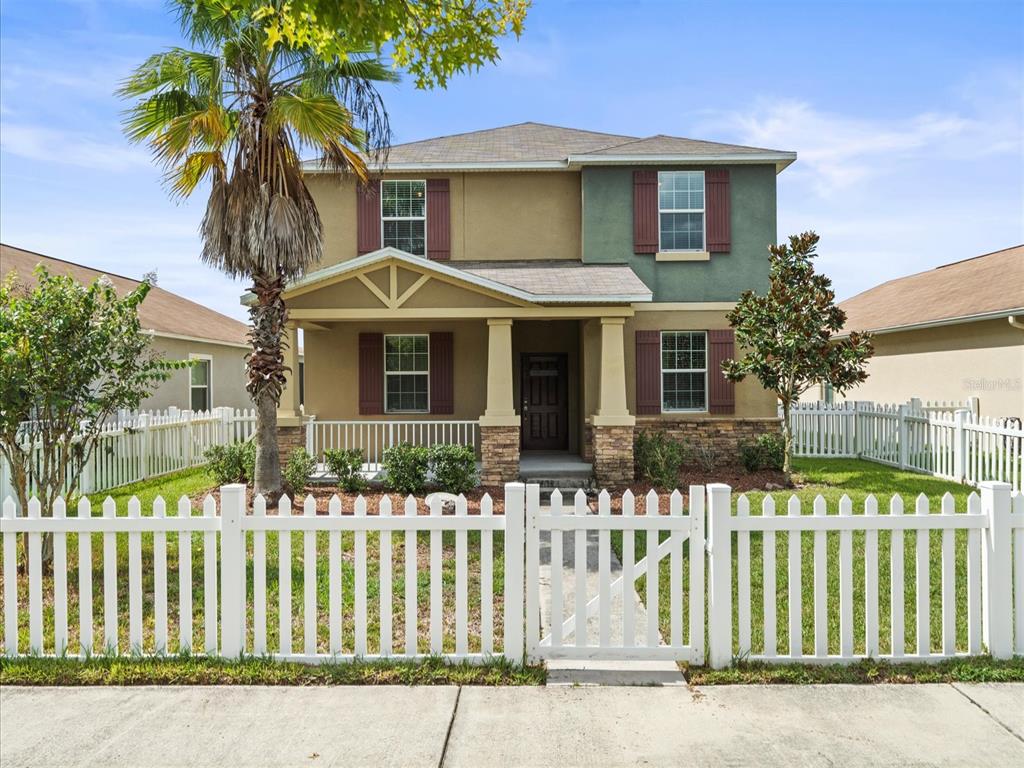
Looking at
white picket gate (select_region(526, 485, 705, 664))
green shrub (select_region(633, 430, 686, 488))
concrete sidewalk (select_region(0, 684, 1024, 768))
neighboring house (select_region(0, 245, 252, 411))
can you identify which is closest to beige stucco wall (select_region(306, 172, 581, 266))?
green shrub (select_region(633, 430, 686, 488))

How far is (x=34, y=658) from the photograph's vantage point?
4609 millimetres

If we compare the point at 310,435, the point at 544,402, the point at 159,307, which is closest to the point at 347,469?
the point at 310,435

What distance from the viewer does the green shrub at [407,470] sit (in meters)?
11.2

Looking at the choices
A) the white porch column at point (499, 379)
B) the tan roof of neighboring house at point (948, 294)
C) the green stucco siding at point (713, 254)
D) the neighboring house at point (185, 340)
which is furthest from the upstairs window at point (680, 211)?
the neighboring house at point (185, 340)

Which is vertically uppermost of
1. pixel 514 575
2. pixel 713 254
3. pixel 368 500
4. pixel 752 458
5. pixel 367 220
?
pixel 367 220

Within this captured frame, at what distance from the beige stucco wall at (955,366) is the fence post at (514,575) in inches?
582

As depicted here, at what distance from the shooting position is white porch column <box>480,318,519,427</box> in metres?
11.8

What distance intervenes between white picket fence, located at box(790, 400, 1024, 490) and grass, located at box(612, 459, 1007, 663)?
0.56 metres

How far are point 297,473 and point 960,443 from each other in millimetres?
11209

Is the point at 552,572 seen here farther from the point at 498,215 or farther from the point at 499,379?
the point at 498,215

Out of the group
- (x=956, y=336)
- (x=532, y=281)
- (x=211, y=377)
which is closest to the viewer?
(x=532, y=281)

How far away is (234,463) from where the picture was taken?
11680mm

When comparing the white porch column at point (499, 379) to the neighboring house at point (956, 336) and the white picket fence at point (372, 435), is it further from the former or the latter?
the neighboring house at point (956, 336)

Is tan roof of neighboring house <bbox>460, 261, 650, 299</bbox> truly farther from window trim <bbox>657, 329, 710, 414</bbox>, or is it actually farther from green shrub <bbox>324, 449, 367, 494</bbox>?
green shrub <bbox>324, 449, 367, 494</bbox>
